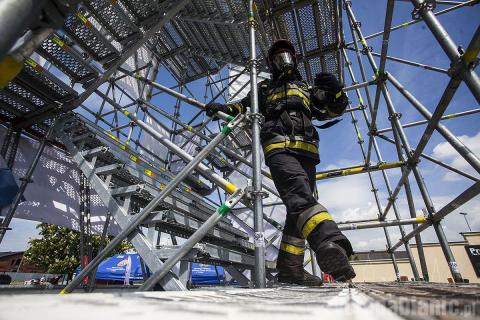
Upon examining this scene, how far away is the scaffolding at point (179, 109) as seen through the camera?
191cm

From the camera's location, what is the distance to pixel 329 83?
297 centimetres

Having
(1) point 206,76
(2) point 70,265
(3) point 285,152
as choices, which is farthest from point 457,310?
(2) point 70,265

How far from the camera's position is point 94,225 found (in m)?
5.64

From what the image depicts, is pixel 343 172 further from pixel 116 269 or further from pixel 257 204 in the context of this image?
pixel 116 269

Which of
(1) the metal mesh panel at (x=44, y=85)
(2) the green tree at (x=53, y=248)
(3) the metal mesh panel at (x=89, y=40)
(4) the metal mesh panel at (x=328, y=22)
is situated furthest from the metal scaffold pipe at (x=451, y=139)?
(2) the green tree at (x=53, y=248)

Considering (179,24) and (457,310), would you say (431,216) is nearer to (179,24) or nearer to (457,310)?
(457,310)

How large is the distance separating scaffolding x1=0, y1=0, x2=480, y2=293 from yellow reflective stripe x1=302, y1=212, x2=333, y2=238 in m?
0.37

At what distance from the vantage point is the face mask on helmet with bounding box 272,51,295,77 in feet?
10.5

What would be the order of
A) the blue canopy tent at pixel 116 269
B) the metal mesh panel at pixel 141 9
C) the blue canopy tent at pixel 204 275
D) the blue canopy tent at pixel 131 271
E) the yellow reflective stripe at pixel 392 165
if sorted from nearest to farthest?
the metal mesh panel at pixel 141 9, the yellow reflective stripe at pixel 392 165, the blue canopy tent at pixel 204 275, the blue canopy tent at pixel 131 271, the blue canopy tent at pixel 116 269

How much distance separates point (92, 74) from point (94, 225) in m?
3.40

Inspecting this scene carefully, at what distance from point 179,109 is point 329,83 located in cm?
527

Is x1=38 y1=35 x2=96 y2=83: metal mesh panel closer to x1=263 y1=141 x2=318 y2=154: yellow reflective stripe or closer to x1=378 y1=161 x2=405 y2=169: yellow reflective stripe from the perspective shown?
x1=263 y1=141 x2=318 y2=154: yellow reflective stripe

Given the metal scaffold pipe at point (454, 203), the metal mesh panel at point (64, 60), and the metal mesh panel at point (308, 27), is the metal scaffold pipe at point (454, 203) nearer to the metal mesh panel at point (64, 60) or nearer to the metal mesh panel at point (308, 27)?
the metal mesh panel at point (308, 27)

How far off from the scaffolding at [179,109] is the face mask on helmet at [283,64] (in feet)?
1.11
